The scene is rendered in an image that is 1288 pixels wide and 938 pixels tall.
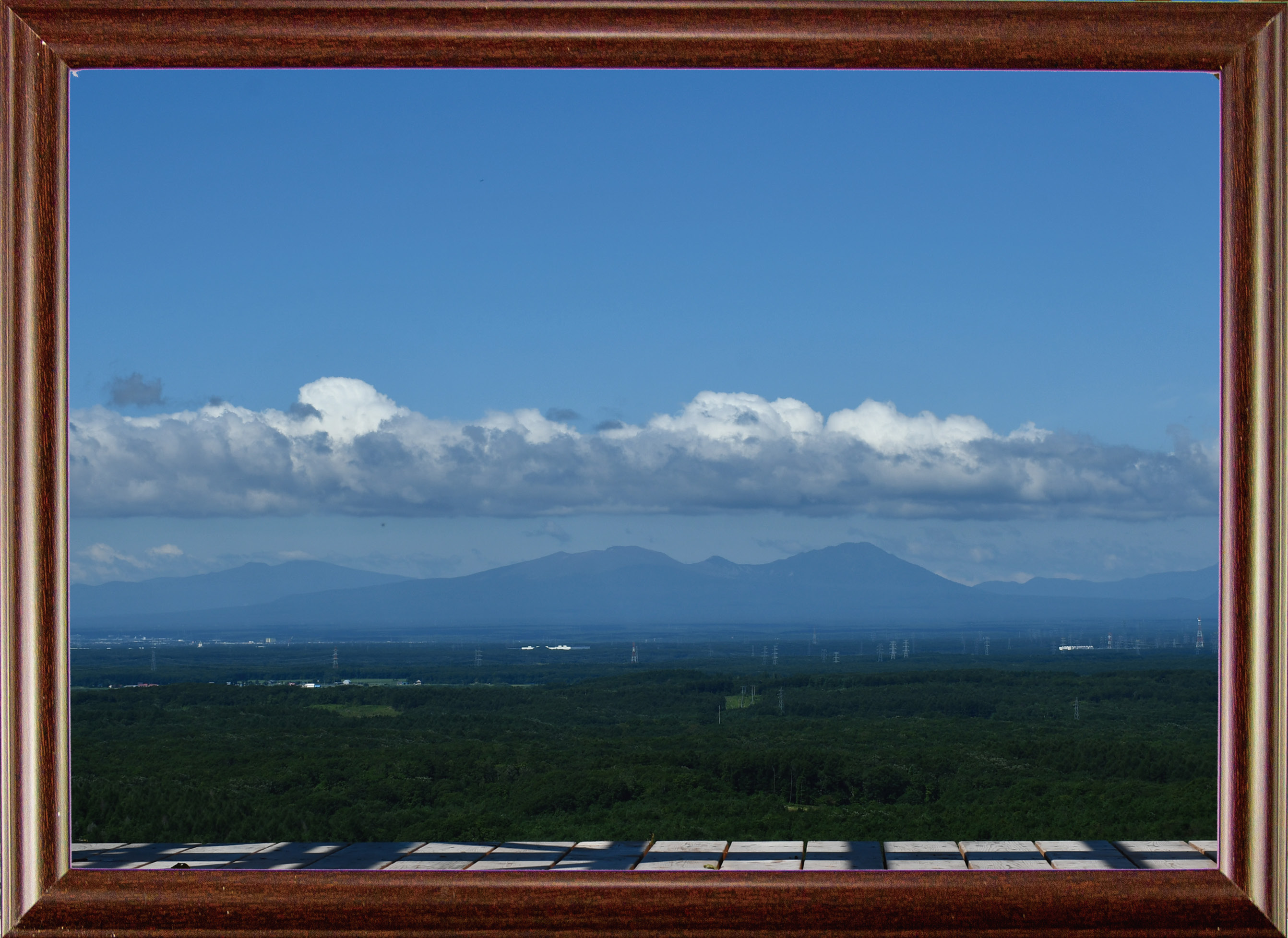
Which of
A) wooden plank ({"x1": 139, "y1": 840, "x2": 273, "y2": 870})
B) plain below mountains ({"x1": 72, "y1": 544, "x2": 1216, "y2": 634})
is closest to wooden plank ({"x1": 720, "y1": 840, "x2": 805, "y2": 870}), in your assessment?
wooden plank ({"x1": 139, "y1": 840, "x2": 273, "y2": 870})

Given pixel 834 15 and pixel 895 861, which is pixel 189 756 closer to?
pixel 895 861

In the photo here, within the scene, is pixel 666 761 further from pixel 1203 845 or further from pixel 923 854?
pixel 1203 845

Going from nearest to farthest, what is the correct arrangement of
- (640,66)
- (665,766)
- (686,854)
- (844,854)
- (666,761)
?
(640,66) < (844,854) < (686,854) < (665,766) < (666,761)

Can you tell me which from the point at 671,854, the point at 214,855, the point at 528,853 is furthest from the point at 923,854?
the point at 214,855

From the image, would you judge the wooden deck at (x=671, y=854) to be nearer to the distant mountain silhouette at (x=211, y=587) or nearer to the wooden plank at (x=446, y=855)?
the wooden plank at (x=446, y=855)

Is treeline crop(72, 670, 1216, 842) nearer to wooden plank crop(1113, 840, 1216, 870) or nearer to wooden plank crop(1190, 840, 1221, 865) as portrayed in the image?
wooden plank crop(1190, 840, 1221, 865)

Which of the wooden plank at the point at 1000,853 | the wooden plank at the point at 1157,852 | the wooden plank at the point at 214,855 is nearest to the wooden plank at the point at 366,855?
the wooden plank at the point at 214,855

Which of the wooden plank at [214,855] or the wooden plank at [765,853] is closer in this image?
the wooden plank at [765,853]
